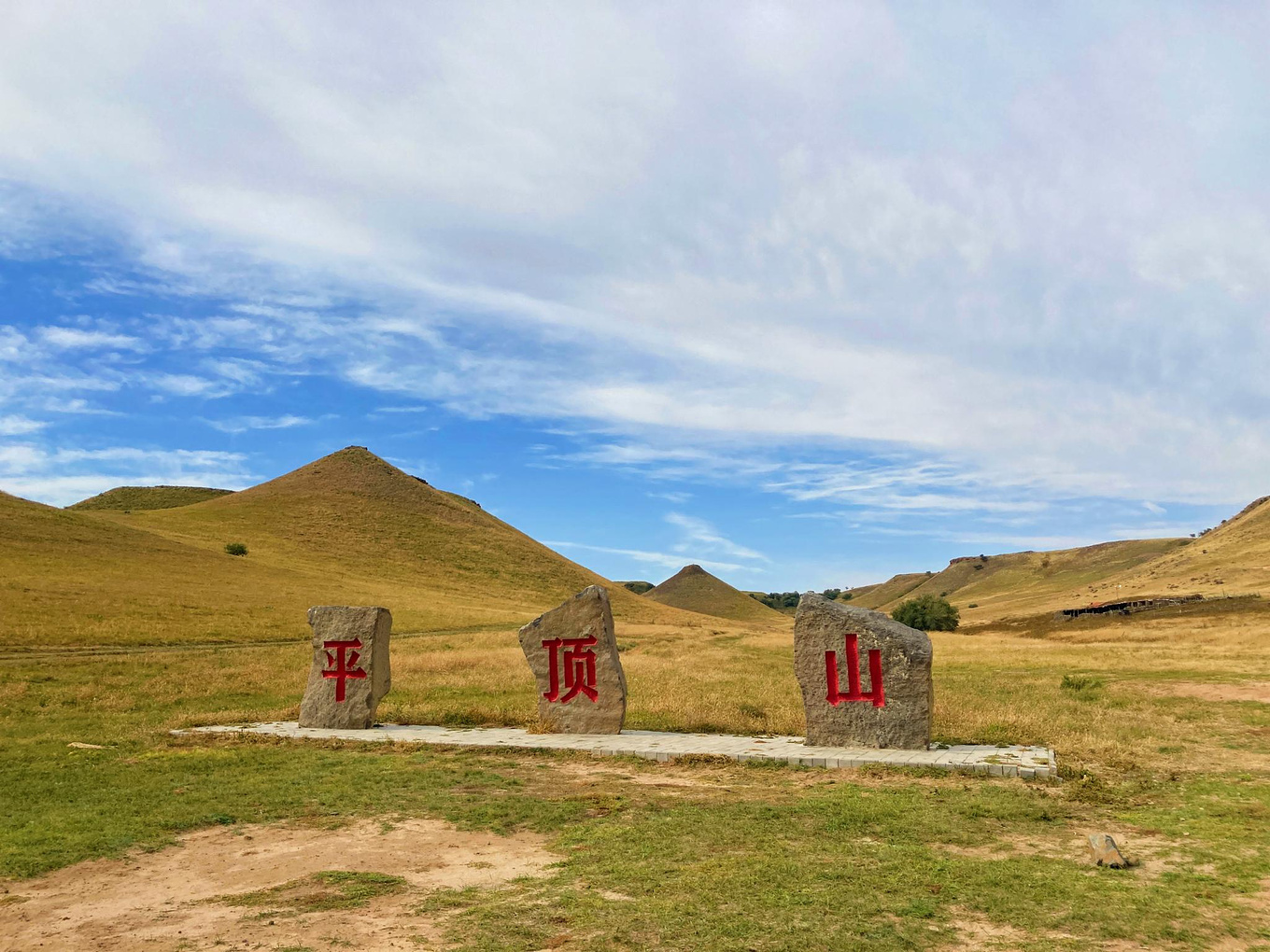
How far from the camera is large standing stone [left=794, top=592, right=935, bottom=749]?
524 inches

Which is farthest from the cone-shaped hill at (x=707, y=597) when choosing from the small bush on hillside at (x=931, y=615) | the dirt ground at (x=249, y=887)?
the dirt ground at (x=249, y=887)

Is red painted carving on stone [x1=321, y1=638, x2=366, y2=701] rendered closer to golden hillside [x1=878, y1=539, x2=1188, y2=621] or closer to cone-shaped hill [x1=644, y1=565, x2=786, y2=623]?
golden hillside [x1=878, y1=539, x2=1188, y2=621]

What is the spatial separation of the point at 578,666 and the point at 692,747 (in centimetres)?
310

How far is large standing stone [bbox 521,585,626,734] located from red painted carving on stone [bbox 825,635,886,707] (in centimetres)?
397

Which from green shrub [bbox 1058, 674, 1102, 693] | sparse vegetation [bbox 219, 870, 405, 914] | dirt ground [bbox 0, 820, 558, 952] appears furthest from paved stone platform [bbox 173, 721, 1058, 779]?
green shrub [bbox 1058, 674, 1102, 693]

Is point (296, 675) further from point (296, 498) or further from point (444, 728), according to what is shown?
point (296, 498)

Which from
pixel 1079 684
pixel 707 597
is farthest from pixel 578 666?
pixel 707 597

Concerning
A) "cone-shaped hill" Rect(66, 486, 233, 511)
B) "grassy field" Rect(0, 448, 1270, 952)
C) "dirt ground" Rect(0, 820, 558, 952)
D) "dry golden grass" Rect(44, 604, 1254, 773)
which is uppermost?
"cone-shaped hill" Rect(66, 486, 233, 511)

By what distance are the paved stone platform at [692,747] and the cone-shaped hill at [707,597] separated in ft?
415

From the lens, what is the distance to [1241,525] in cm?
12762

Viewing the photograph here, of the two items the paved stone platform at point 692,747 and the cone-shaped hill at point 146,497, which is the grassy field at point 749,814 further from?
the cone-shaped hill at point 146,497

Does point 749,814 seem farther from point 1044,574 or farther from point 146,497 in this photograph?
point 1044,574

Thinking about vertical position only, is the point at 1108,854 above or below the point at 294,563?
below

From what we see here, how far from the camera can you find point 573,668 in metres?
16.3
